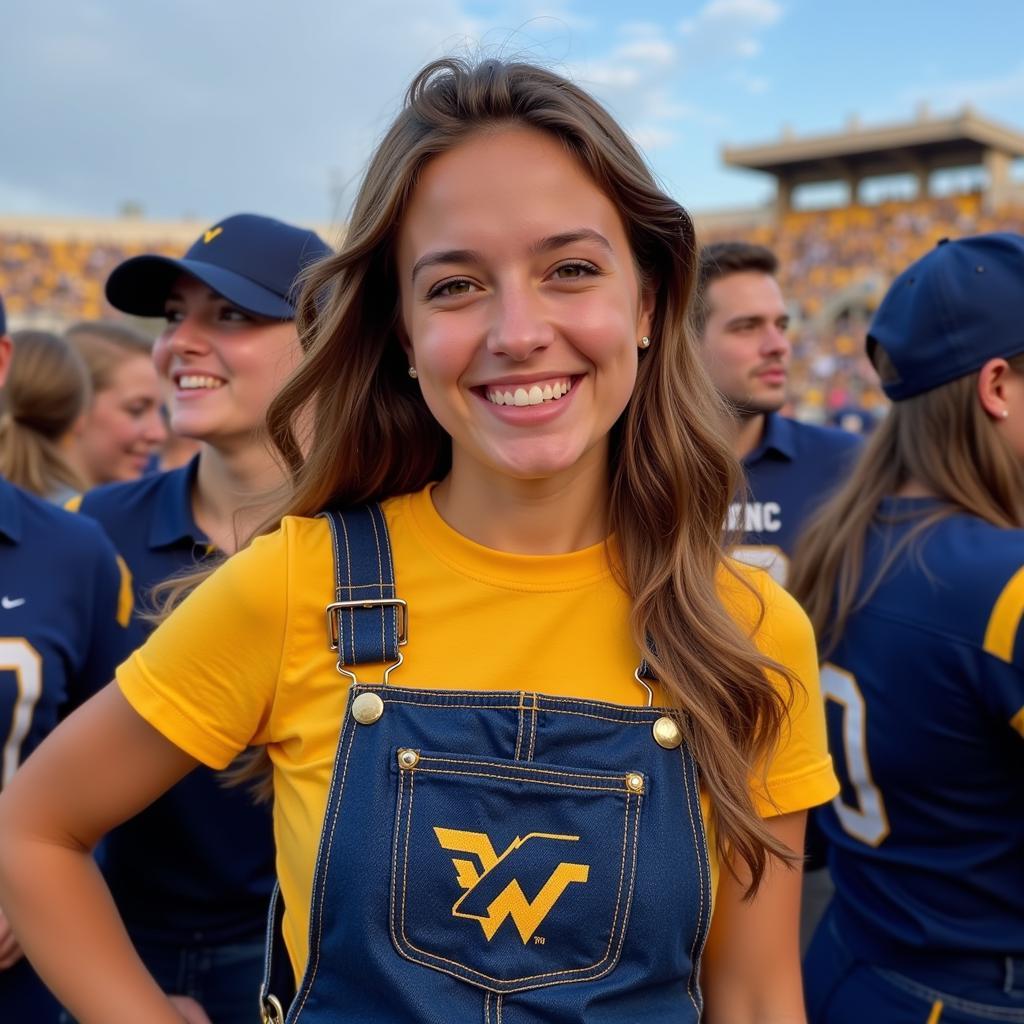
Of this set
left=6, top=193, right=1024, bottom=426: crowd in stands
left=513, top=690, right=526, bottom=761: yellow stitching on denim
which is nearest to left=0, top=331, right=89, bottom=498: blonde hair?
left=513, top=690, right=526, bottom=761: yellow stitching on denim

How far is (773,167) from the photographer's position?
121 ft

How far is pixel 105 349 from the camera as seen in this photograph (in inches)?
189

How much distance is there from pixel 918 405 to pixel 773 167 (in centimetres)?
3712

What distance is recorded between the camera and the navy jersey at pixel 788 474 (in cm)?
359

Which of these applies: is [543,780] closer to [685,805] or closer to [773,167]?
[685,805]

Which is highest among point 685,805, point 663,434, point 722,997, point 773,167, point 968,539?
point 773,167

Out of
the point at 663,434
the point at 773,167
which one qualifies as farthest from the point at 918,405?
the point at 773,167

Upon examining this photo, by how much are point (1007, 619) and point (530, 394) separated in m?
1.09

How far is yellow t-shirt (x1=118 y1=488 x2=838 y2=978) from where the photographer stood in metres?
1.39

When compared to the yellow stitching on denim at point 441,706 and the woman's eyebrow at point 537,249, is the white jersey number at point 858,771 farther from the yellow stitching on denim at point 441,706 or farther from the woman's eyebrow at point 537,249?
the woman's eyebrow at point 537,249

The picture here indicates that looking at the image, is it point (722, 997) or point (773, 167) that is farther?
point (773, 167)

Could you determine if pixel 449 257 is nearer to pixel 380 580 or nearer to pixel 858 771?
pixel 380 580

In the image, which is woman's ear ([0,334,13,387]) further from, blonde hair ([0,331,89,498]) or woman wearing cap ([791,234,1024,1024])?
woman wearing cap ([791,234,1024,1024])

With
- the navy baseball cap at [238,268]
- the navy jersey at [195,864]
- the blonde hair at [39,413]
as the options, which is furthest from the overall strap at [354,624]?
the blonde hair at [39,413]
